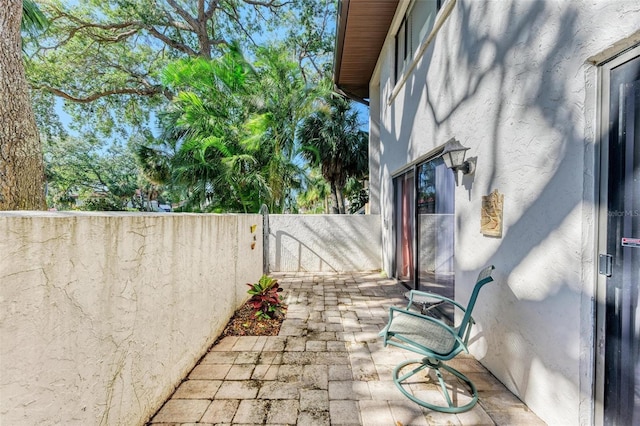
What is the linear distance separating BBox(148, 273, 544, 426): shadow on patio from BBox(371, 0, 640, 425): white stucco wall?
0.40m

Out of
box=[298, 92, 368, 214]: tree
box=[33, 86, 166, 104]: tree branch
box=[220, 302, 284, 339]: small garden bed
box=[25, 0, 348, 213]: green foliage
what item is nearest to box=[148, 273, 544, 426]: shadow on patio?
box=[220, 302, 284, 339]: small garden bed

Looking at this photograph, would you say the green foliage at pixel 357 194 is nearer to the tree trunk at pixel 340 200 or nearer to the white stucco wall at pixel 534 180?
the tree trunk at pixel 340 200

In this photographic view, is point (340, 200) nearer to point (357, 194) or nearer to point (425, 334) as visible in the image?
point (357, 194)

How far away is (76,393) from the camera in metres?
1.42

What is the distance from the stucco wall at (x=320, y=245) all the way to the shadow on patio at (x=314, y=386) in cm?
334

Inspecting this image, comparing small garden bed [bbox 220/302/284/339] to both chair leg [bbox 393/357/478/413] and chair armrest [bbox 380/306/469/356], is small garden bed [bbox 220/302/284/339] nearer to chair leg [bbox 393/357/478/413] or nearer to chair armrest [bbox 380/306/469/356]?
chair leg [bbox 393/357/478/413]

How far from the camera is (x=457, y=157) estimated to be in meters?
3.00

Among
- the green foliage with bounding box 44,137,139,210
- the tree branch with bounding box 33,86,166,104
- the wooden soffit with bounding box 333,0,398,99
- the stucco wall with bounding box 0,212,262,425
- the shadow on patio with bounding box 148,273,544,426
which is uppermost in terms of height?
the tree branch with bounding box 33,86,166,104

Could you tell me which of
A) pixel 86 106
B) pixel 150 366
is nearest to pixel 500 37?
pixel 150 366

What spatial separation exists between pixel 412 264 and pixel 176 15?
15.3m

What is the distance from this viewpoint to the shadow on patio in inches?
80.2

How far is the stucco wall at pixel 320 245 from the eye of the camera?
7.16 metres

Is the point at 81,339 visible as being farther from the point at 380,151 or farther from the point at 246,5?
the point at 246,5

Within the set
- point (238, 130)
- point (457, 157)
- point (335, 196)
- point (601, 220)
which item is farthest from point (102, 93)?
point (601, 220)
